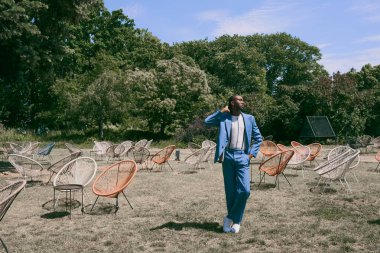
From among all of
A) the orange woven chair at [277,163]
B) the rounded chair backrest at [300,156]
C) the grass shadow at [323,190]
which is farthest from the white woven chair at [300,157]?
the orange woven chair at [277,163]

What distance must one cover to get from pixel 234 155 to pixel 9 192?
117 inches

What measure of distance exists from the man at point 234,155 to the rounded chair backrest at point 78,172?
10.2 ft

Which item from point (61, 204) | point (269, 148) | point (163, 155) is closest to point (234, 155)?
point (61, 204)

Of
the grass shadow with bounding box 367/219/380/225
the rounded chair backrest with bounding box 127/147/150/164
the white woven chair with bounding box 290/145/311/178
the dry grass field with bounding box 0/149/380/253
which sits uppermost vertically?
the white woven chair with bounding box 290/145/311/178

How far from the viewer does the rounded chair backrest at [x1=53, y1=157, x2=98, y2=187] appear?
308 inches

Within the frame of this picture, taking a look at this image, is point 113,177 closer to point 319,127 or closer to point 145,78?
point 319,127

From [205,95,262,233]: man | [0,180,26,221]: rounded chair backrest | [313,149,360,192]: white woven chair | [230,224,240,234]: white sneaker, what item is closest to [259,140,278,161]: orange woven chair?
[313,149,360,192]: white woven chair

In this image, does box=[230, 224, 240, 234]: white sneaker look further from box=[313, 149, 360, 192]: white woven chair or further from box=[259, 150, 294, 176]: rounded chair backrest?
box=[259, 150, 294, 176]: rounded chair backrest

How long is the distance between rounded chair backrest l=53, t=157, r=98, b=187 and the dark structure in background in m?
22.8

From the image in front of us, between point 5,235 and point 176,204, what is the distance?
319 cm

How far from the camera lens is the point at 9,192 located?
4613 mm

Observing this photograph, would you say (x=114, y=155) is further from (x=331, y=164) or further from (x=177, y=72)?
(x=177, y=72)

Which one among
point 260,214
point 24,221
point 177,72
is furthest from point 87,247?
point 177,72

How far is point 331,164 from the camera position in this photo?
8.84 m
